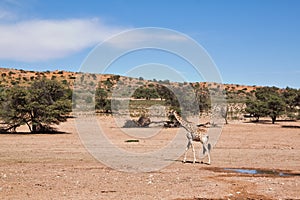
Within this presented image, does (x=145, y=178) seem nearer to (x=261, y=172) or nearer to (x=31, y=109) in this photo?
(x=261, y=172)

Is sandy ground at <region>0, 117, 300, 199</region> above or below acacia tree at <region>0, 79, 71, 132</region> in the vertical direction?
below

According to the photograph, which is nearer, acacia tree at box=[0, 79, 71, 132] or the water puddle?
the water puddle

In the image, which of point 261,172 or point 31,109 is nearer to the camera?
point 261,172

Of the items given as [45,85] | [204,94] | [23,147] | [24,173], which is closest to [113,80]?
[204,94]

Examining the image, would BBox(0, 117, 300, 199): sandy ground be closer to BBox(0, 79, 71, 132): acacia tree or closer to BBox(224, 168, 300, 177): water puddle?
BBox(224, 168, 300, 177): water puddle

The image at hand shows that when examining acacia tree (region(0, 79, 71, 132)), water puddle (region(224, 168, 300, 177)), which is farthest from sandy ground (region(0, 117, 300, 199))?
acacia tree (region(0, 79, 71, 132))

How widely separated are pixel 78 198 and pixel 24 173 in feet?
17.1

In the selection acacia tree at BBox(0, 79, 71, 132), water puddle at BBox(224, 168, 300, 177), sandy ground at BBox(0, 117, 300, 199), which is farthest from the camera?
acacia tree at BBox(0, 79, 71, 132)

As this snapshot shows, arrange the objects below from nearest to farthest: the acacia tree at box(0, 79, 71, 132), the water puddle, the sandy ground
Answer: the sandy ground
the water puddle
the acacia tree at box(0, 79, 71, 132)

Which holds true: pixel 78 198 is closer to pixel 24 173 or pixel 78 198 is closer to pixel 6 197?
pixel 6 197

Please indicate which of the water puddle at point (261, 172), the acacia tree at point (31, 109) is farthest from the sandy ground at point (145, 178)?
the acacia tree at point (31, 109)

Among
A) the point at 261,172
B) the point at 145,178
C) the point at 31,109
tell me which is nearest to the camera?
the point at 145,178

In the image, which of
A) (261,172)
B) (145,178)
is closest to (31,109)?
(145,178)

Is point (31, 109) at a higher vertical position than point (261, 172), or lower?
higher
